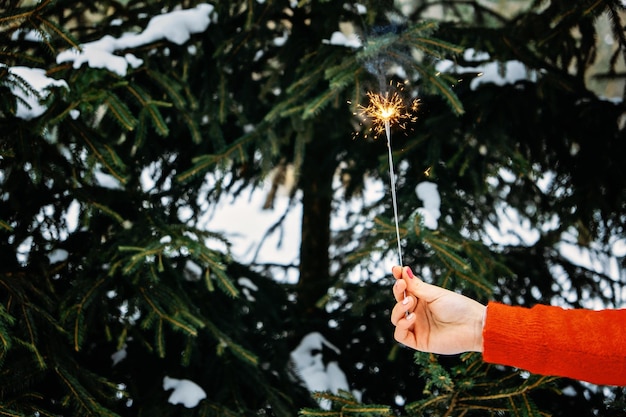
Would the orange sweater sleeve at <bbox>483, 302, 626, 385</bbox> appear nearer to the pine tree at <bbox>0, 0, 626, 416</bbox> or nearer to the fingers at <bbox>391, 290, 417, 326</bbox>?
the fingers at <bbox>391, 290, 417, 326</bbox>

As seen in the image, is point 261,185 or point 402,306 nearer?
point 402,306

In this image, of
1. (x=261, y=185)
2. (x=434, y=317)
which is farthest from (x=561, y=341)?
(x=261, y=185)

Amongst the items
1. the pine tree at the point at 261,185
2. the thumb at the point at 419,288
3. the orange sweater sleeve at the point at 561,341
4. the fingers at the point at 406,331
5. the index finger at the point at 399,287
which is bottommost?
the orange sweater sleeve at the point at 561,341

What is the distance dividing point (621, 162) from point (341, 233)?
8.10 feet

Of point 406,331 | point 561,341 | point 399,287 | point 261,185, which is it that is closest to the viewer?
point 561,341

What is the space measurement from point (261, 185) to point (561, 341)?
248cm

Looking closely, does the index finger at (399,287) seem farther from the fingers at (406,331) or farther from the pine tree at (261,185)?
the pine tree at (261,185)

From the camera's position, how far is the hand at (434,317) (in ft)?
5.87

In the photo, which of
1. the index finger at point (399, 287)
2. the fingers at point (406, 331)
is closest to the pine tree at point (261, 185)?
the fingers at point (406, 331)

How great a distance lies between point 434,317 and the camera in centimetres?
188

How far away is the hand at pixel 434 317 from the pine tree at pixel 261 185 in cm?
52

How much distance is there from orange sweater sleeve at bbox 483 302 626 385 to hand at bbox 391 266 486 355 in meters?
0.14

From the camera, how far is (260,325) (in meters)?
4.10

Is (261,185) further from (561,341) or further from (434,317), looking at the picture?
(561,341)
